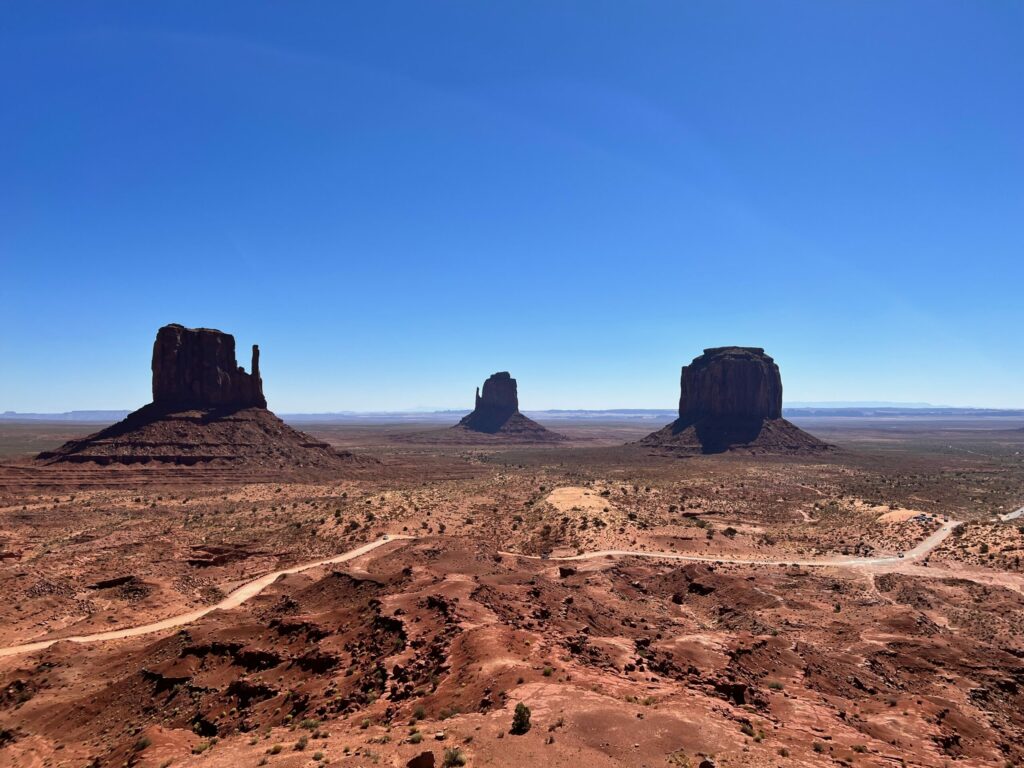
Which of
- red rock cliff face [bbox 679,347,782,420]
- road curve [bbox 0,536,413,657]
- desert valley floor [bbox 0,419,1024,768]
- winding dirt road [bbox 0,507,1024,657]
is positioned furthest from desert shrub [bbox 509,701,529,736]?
red rock cliff face [bbox 679,347,782,420]

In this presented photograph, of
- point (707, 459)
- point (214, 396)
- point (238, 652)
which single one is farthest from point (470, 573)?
point (707, 459)

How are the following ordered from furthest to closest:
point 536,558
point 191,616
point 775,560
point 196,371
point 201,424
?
point 196,371
point 201,424
point 775,560
point 536,558
point 191,616

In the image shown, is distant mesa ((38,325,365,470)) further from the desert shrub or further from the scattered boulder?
the scattered boulder

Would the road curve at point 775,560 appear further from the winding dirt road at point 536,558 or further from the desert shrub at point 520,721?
the desert shrub at point 520,721

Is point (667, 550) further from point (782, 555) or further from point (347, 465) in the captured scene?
point (347, 465)

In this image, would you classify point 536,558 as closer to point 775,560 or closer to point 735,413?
point 775,560

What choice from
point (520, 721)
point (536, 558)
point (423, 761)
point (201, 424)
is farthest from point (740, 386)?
point (423, 761)
